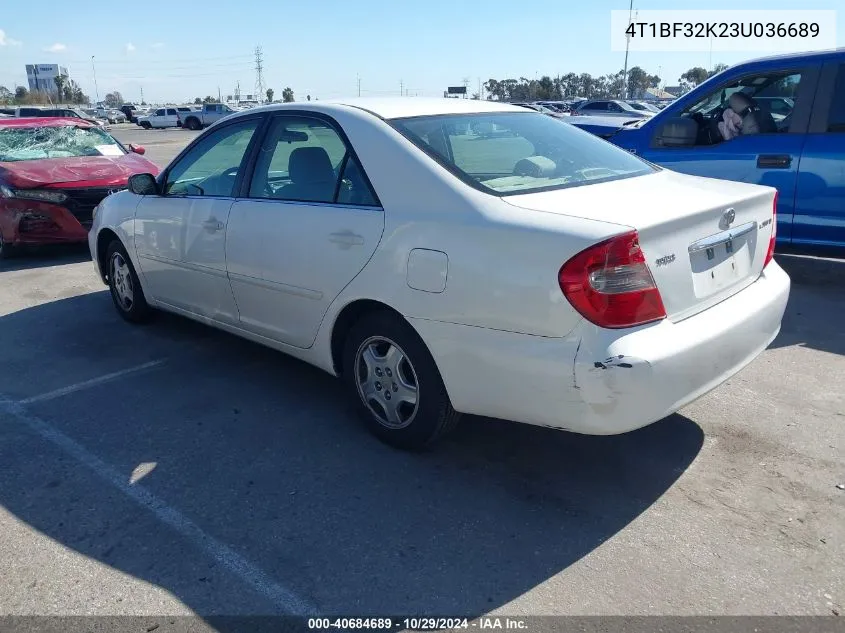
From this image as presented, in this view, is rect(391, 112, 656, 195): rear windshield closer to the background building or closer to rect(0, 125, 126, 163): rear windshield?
rect(0, 125, 126, 163): rear windshield

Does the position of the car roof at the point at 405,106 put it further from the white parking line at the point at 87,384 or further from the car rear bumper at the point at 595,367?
the white parking line at the point at 87,384

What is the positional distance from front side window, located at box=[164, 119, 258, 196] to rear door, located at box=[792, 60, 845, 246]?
447cm

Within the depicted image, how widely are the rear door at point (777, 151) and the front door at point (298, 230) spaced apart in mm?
4056

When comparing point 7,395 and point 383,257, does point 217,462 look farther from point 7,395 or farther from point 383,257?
point 7,395

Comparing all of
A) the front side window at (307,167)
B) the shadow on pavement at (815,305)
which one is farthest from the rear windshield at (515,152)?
the shadow on pavement at (815,305)

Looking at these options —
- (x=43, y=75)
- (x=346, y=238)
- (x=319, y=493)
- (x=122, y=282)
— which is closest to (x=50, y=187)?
(x=122, y=282)

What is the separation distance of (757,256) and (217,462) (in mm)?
Result: 2804

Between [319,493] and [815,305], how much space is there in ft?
15.0

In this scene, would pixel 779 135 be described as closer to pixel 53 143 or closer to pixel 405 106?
pixel 405 106

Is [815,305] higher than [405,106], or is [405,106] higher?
[405,106]

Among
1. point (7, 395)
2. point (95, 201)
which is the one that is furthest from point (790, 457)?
point (95, 201)

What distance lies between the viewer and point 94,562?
2.85 m

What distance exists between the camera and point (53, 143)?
373 inches

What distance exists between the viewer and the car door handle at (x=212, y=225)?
4.43 m
